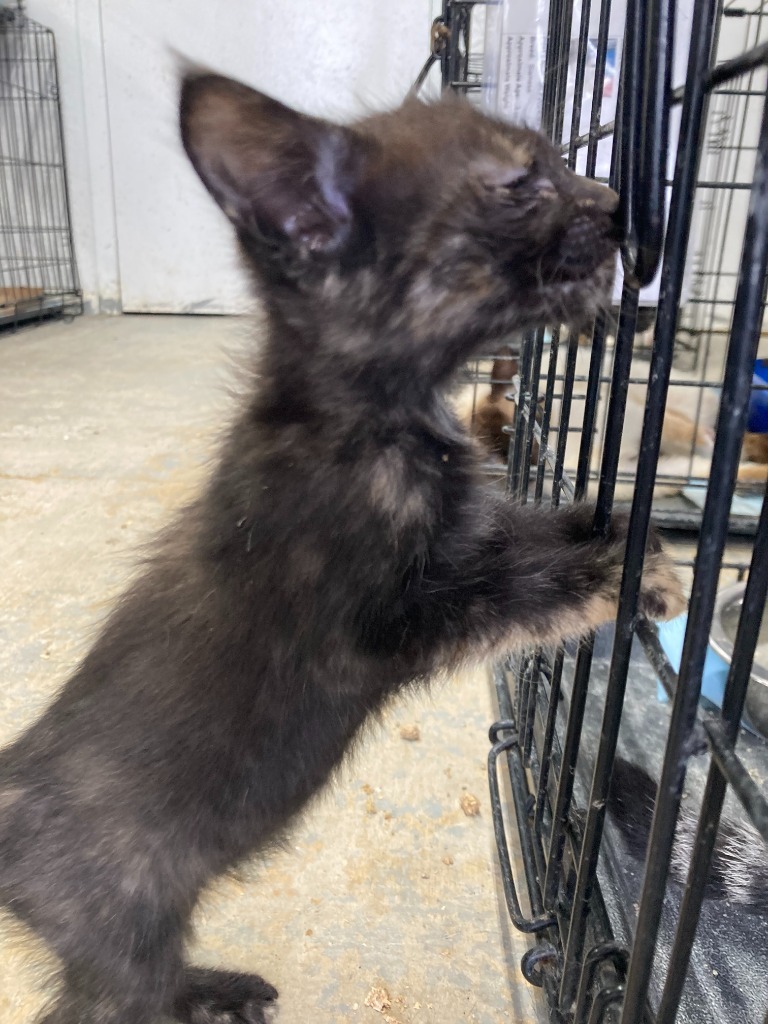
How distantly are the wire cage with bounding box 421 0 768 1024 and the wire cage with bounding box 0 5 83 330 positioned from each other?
15.7ft

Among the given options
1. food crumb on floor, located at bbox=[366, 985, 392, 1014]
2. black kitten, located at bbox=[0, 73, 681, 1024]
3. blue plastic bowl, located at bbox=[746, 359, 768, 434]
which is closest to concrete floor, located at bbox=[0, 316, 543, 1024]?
food crumb on floor, located at bbox=[366, 985, 392, 1014]

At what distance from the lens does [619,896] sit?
998mm

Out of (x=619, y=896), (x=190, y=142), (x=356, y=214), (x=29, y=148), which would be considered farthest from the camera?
(x=29, y=148)

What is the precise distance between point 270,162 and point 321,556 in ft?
1.35

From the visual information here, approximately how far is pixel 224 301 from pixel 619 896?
5.54 metres

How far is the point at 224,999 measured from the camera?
1094mm

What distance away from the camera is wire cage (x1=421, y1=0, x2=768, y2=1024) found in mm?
522

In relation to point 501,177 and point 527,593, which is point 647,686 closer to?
point 527,593

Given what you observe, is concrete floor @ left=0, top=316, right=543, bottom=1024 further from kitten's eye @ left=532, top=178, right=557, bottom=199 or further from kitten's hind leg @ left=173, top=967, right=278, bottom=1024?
kitten's eye @ left=532, top=178, right=557, bottom=199

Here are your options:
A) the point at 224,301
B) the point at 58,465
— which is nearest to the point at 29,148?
the point at 224,301

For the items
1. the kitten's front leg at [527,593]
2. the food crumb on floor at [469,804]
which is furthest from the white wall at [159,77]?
the kitten's front leg at [527,593]

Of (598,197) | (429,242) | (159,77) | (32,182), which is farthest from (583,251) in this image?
(32,182)

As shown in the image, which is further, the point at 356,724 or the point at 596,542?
the point at 356,724

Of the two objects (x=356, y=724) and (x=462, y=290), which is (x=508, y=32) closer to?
(x=462, y=290)
